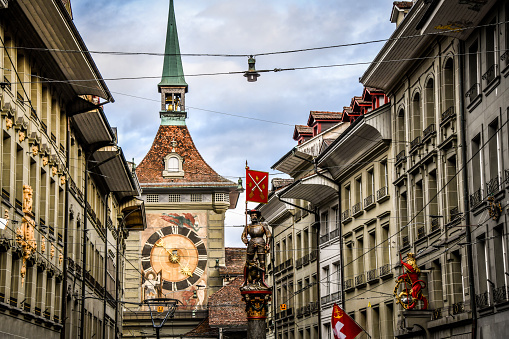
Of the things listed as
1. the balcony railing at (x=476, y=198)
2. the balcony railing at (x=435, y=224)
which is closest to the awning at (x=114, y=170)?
the balcony railing at (x=435, y=224)

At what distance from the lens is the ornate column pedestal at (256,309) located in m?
29.7

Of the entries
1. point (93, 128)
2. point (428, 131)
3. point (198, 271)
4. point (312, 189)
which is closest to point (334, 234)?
point (312, 189)

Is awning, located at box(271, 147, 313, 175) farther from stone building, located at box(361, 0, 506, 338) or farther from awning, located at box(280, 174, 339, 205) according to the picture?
stone building, located at box(361, 0, 506, 338)

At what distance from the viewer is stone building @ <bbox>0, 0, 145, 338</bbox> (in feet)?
92.3

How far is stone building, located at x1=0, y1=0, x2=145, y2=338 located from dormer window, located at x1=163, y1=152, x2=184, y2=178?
3778 cm

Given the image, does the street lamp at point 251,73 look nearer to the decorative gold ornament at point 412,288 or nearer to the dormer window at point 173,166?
the decorative gold ornament at point 412,288

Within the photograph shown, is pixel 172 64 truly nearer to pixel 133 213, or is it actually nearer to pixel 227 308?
pixel 227 308

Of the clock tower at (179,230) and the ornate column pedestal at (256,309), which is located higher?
the clock tower at (179,230)

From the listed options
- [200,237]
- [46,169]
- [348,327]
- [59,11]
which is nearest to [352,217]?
[348,327]

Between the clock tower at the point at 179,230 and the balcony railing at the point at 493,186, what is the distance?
180 ft

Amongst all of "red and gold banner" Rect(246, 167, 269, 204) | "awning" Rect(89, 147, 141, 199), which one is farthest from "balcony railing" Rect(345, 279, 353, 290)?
"awning" Rect(89, 147, 141, 199)

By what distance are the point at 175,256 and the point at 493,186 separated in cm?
5876

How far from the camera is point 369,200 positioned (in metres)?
44.0

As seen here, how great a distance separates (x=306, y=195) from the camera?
53.6 m
